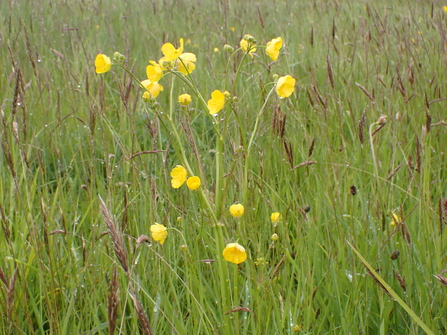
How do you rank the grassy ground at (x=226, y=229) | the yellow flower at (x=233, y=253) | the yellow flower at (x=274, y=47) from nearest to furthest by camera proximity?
the yellow flower at (x=233, y=253)
the grassy ground at (x=226, y=229)
the yellow flower at (x=274, y=47)

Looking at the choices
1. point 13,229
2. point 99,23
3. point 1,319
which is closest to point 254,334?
point 1,319

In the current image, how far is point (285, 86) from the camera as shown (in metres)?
1.11

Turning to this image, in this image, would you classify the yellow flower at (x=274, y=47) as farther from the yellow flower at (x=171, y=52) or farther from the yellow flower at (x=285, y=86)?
the yellow flower at (x=171, y=52)

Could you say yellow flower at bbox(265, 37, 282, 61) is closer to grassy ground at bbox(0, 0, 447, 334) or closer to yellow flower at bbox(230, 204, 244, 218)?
grassy ground at bbox(0, 0, 447, 334)

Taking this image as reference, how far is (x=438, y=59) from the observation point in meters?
2.62

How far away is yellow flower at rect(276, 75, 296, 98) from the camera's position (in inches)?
43.1

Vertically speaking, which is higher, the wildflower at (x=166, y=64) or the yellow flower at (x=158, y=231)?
the wildflower at (x=166, y=64)

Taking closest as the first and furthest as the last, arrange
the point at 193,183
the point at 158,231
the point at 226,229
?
the point at 193,183 < the point at 158,231 < the point at 226,229

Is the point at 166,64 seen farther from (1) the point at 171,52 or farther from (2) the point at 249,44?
(2) the point at 249,44

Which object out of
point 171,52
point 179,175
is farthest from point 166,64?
point 179,175

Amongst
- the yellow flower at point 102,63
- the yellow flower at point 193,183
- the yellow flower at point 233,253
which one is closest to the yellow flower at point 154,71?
the yellow flower at point 102,63

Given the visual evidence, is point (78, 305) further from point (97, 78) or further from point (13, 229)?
point (97, 78)

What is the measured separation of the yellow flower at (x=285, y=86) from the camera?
110cm

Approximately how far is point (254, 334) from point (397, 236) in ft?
1.86
